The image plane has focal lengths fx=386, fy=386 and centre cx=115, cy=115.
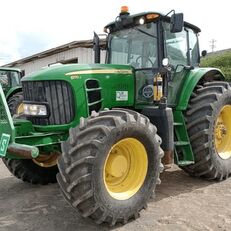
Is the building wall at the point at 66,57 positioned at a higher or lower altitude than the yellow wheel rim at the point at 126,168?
higher

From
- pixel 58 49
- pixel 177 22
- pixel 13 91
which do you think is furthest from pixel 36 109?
pixel 58 49

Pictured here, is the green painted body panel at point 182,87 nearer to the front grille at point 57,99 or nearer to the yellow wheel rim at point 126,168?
the yellow wheel rim at point 126,168


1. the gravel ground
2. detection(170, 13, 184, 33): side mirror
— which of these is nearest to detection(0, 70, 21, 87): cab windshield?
the gravel ground

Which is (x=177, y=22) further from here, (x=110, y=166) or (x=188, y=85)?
(x=110, y=166)

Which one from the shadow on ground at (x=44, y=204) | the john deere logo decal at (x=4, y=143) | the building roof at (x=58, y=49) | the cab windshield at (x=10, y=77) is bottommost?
the shadow on ground at (x=44, y=204)

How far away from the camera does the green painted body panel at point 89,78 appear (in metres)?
4.68

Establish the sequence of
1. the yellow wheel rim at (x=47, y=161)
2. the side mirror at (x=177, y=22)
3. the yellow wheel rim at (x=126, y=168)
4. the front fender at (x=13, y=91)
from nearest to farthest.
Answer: the yellow wheel rim at (x=126, y=168), the side mirror at (x=177, y=22), the yellow wheel rim at (x=47, y=161), the front fender at (x=13, y=91)

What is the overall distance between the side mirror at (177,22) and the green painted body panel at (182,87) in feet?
2.80

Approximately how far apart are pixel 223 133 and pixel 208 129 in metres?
0.75

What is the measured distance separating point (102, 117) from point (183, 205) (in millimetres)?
1576

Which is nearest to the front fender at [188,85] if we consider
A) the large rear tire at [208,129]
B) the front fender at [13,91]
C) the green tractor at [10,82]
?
the large rear tire at [208,129]

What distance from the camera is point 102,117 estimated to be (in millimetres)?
4059

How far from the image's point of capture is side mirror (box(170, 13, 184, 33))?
196 inches

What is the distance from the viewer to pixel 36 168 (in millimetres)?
5789
